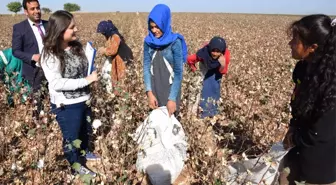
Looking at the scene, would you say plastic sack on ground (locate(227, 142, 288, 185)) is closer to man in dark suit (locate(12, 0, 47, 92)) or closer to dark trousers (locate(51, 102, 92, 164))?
dark trousers (locate(51, 102, 92, 164))

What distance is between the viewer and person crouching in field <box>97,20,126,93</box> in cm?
444

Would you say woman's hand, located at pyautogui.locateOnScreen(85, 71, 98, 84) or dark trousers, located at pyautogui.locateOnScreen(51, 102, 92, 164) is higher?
woman's hand, located at pyautogui.locateOnScreen(85, 71, 98, 84)

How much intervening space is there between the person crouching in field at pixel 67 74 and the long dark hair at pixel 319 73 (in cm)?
175

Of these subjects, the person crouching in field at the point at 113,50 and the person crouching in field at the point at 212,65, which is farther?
the person crouching in field at the point at 113,50

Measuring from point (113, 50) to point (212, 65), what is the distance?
158cm

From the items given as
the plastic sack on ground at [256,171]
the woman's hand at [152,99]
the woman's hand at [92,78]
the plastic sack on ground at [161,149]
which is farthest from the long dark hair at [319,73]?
the woman's hand at [92,78]

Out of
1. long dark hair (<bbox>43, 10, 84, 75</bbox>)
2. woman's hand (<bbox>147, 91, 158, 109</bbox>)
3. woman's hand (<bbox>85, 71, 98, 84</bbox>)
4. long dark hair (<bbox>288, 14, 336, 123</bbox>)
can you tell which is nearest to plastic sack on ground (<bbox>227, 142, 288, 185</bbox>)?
long dark hair (<bbox>288, 14, 336, 123</bbox>)

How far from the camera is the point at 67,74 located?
9.00ft

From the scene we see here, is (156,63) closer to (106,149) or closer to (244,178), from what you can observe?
(106,149)

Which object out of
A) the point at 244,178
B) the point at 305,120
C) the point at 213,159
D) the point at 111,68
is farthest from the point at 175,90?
the point at 111,68

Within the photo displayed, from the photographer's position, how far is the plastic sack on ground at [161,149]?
2.67m

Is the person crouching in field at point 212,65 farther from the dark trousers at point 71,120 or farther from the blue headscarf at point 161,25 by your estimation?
the dark trousers at point 71,120

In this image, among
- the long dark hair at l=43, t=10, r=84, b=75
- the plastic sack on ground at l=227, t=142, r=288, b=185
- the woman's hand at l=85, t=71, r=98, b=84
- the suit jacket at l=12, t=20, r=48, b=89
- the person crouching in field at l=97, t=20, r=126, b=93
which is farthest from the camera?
the person crouching in field at l=97, t=20, r=126, b=93

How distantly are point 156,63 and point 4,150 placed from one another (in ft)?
6.35
